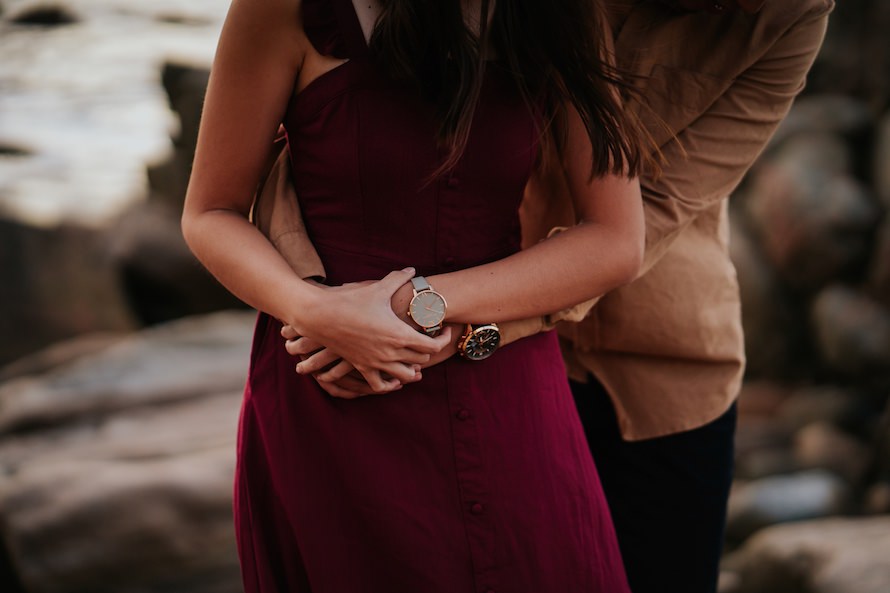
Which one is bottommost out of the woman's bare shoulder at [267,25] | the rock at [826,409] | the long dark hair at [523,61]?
the rock at [826,409]

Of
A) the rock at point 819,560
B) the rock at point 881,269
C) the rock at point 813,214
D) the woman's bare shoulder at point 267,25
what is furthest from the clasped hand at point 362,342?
the rock at point 813,214

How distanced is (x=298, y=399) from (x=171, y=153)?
19.0 ft

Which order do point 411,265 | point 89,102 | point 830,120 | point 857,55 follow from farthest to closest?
1. point 89,102
2. point 857,55
3. point 830,120
4. point 411,265

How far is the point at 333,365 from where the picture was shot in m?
1.45

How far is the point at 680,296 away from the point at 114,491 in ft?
6.78

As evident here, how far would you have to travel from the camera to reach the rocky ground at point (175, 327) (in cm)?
312

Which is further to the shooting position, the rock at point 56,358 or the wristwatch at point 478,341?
the rock at point 56,358

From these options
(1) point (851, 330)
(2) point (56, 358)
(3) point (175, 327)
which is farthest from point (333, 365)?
(1) point (851, 330)

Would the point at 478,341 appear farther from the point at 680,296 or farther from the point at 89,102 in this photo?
the point at 89,102

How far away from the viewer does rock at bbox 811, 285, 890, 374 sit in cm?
591

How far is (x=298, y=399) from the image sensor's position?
4.85 feet

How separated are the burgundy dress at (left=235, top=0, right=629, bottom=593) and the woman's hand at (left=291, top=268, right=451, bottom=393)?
0.07m

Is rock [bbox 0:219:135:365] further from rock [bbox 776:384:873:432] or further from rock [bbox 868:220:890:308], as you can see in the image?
rock [bbox 868:220:890:308]

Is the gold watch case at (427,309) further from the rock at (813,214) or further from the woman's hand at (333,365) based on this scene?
the rock at (813,214)
